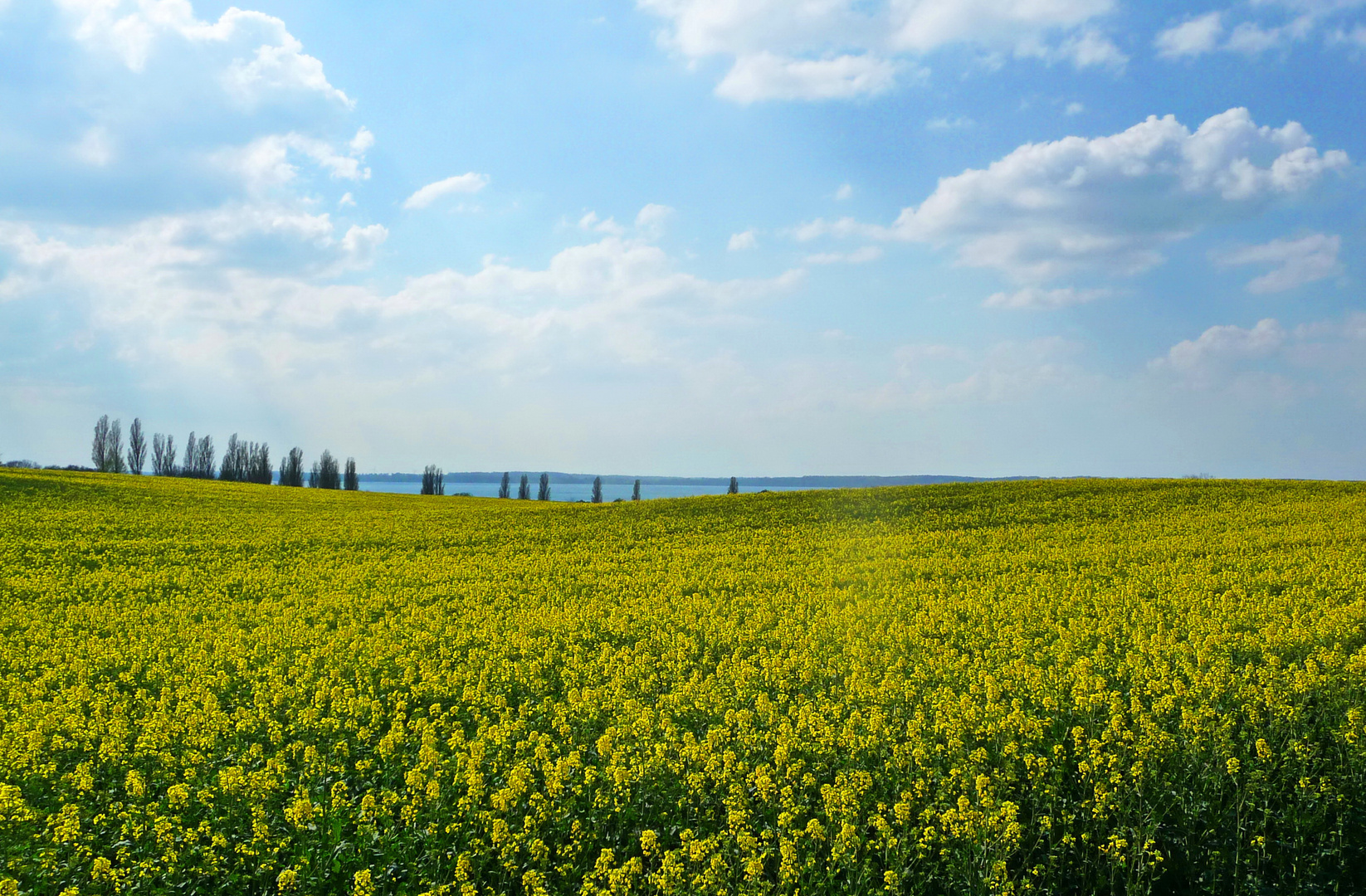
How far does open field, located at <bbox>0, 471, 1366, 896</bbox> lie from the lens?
6.66 meters

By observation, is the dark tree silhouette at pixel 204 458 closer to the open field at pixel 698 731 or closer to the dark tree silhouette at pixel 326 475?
the dark tree silhouette at pixel 326 475

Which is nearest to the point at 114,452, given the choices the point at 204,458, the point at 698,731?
the point at 204,458

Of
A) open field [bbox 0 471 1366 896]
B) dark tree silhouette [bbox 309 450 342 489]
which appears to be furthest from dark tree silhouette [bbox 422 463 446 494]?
open field [bbox 0 471 1366 896]

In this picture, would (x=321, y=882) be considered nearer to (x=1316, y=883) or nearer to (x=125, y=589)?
→ (x=1316, y=883)

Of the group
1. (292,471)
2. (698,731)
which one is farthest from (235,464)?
(698,731)

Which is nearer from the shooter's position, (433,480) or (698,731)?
(698,731)

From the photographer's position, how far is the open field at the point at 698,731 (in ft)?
21.9

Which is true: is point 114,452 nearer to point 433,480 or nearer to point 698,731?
point 433,480

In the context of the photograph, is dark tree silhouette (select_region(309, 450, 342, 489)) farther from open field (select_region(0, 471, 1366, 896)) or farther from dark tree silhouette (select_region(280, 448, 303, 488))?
open field (select_region(0, 471, 1366, 896))

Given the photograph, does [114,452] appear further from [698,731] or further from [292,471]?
[698,731]

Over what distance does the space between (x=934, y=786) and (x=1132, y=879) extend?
1.77 m

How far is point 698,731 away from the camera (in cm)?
954

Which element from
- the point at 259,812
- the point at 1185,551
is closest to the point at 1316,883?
the point at 259,812

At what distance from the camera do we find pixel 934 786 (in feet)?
25.6
